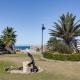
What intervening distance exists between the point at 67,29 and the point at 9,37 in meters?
41.6

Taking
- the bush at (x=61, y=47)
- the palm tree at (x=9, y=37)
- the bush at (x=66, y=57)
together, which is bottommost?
the bush at (x=66, y=57)

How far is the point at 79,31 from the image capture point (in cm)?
4969

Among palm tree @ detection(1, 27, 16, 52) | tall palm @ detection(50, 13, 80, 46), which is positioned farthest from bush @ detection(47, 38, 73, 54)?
palm tree @ detection(1, 27, 16, 52)

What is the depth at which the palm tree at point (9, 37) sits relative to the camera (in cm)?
8530

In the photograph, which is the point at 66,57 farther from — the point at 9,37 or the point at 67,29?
the point at 9,37

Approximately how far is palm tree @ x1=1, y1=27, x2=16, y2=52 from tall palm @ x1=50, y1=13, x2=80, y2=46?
35.1 meters

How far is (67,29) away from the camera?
49.9 meters

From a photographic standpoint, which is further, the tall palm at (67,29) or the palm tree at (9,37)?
the palm tree at (9,37)

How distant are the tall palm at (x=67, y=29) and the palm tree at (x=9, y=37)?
1382 inches

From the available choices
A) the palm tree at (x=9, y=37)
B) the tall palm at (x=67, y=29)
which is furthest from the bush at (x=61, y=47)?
the palm tree at (x=9, y=37)

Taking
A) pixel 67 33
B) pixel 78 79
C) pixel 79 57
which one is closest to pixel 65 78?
pixel 78 79

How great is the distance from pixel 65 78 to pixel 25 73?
488 centimetres

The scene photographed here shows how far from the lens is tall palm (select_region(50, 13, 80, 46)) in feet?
164

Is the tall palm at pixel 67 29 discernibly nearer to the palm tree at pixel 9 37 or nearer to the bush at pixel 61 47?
the bush at pixel 61 47
